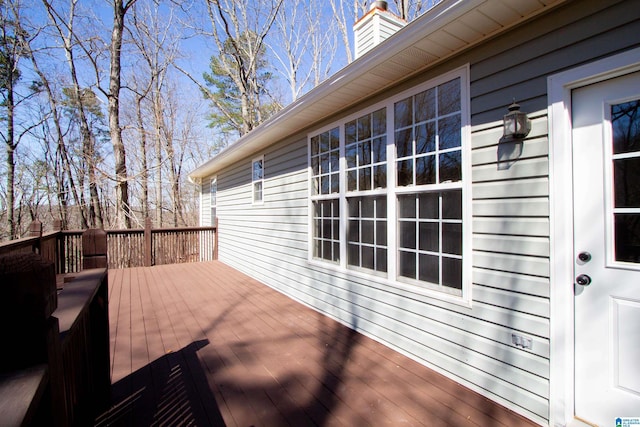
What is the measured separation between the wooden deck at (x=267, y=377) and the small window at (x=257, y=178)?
2.47 meters

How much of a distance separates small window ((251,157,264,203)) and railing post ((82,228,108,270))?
3771mm

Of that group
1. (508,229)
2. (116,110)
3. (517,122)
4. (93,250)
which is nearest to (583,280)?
(508,229)

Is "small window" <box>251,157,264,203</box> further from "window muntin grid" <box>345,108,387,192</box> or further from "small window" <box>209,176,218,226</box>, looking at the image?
"small window" <box>209,176,218,226</box>

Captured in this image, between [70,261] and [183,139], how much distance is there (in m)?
9.54

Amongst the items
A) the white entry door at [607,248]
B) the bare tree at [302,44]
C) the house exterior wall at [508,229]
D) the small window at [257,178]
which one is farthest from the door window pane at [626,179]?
the bare tree at [302,44]

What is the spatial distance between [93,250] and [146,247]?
6334 millimetres

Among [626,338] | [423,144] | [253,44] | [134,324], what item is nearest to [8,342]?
[626,338]

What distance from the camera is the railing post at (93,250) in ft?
6.59

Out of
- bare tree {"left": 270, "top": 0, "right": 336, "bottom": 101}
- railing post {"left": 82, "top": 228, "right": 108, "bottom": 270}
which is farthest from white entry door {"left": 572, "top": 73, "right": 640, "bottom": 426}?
bare tree {"left": 270, "top": 0, "right": 336, "bottom": 101}

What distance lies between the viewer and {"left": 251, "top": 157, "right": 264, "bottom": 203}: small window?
5.88m

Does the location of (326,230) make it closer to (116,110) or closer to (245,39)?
(116,110)

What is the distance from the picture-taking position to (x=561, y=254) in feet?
6.08

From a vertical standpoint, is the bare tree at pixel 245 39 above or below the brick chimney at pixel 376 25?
above

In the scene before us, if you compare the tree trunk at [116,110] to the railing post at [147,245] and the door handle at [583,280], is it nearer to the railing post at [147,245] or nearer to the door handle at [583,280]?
the railing post at [147,245]
